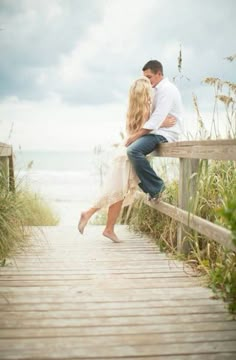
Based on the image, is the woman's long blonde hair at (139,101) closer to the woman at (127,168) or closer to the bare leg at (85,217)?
the woman at (127,168)

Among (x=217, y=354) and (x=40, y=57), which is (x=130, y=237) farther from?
(x=40, y=57)

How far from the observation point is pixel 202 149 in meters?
3.26

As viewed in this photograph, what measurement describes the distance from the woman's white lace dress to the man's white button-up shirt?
44 cm

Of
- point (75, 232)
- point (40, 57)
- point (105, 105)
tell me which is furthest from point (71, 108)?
point (75, 232)

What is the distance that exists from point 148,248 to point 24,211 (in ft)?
4.16

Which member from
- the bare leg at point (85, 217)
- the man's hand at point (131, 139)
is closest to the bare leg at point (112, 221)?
the bare leg at point (85, 217)

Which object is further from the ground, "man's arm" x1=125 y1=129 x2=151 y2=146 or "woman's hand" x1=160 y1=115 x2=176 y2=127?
"woman's hand" x1=160 y1=115 x2=176 y2=127

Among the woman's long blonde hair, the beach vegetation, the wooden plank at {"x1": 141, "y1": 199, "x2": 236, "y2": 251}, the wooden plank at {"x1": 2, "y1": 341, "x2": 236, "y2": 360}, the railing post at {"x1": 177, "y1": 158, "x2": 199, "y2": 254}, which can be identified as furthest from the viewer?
the woman's long blonde hair

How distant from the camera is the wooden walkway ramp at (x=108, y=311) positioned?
2082 mm

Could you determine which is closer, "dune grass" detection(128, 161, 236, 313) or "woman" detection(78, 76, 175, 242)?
"dune grass" detection(128, 161, 236, 313)

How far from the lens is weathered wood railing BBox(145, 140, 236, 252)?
2.80 m

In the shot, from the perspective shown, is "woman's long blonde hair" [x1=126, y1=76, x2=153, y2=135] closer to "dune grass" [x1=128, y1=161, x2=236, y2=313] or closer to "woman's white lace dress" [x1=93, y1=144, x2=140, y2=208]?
"woman's white lace dress" [x1=93, y1=144, x2=140, y2=208]

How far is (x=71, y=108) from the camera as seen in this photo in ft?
228

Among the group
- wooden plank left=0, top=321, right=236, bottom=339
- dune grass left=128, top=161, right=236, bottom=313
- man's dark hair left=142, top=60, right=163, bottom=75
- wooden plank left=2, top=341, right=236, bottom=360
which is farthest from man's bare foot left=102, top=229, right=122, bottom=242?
wooden plank left=2, top=341, right=236, bottom=360
